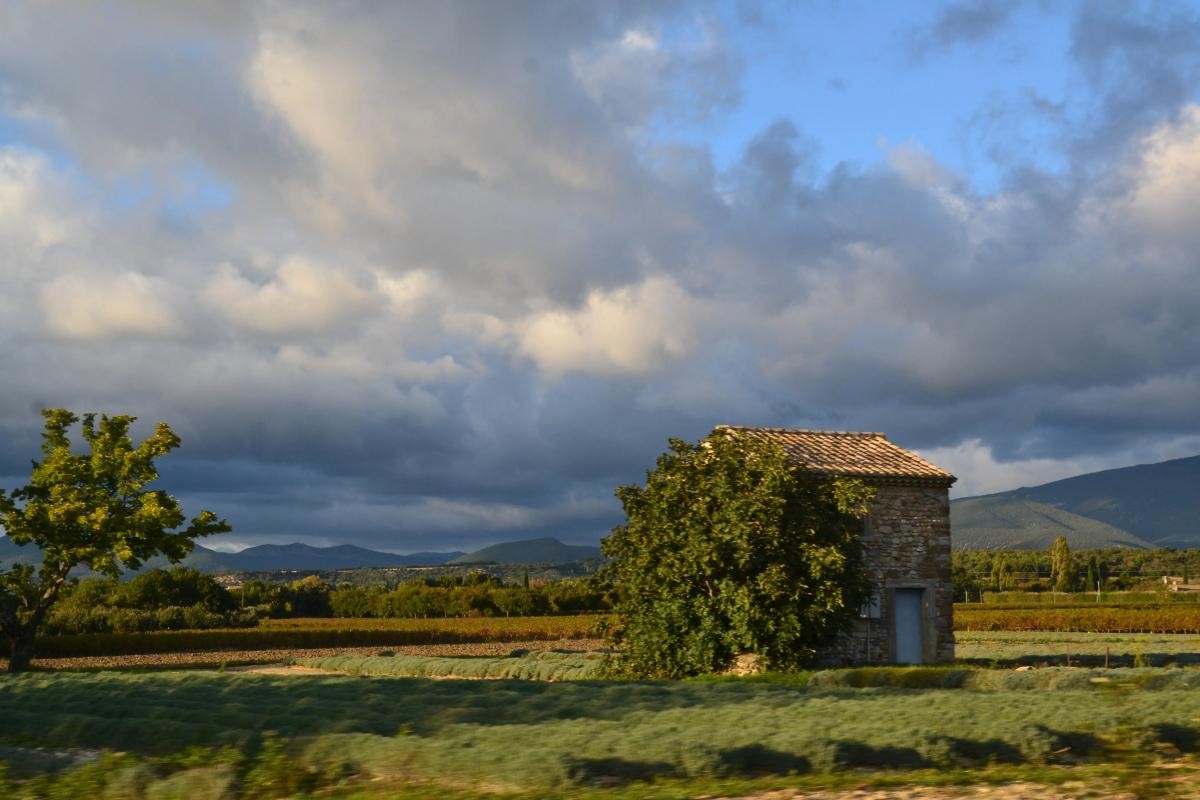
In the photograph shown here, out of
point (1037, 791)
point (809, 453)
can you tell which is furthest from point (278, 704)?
point (809, 453)

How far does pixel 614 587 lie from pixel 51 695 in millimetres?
16444

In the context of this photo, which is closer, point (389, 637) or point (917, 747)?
point (917, 747)

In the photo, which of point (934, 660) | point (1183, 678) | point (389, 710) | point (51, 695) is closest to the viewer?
point (389, 710)

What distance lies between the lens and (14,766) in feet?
44.6

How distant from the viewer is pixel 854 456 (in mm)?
34812

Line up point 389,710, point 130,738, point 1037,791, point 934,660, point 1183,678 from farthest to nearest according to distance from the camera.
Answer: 1. point 934,660
2. point 1183,678
3. point 389,710
4. point 130,738
5. point 1037,791

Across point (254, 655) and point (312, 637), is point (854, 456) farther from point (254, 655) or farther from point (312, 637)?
point (312, 637)

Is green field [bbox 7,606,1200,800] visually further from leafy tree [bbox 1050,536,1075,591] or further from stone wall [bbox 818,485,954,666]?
leafy tree [bbox 1050,536,1075,591]

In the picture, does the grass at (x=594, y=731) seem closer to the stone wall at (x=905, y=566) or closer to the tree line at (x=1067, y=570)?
the stone wall at (x=905, y=566)

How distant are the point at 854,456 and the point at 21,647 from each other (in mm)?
28845

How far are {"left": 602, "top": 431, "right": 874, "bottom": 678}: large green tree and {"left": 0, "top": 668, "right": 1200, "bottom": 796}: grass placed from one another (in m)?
9.35

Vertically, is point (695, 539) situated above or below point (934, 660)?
above

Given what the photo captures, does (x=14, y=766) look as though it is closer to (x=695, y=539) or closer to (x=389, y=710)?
(x=389, y=710)

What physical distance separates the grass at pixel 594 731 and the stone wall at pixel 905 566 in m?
11.5
